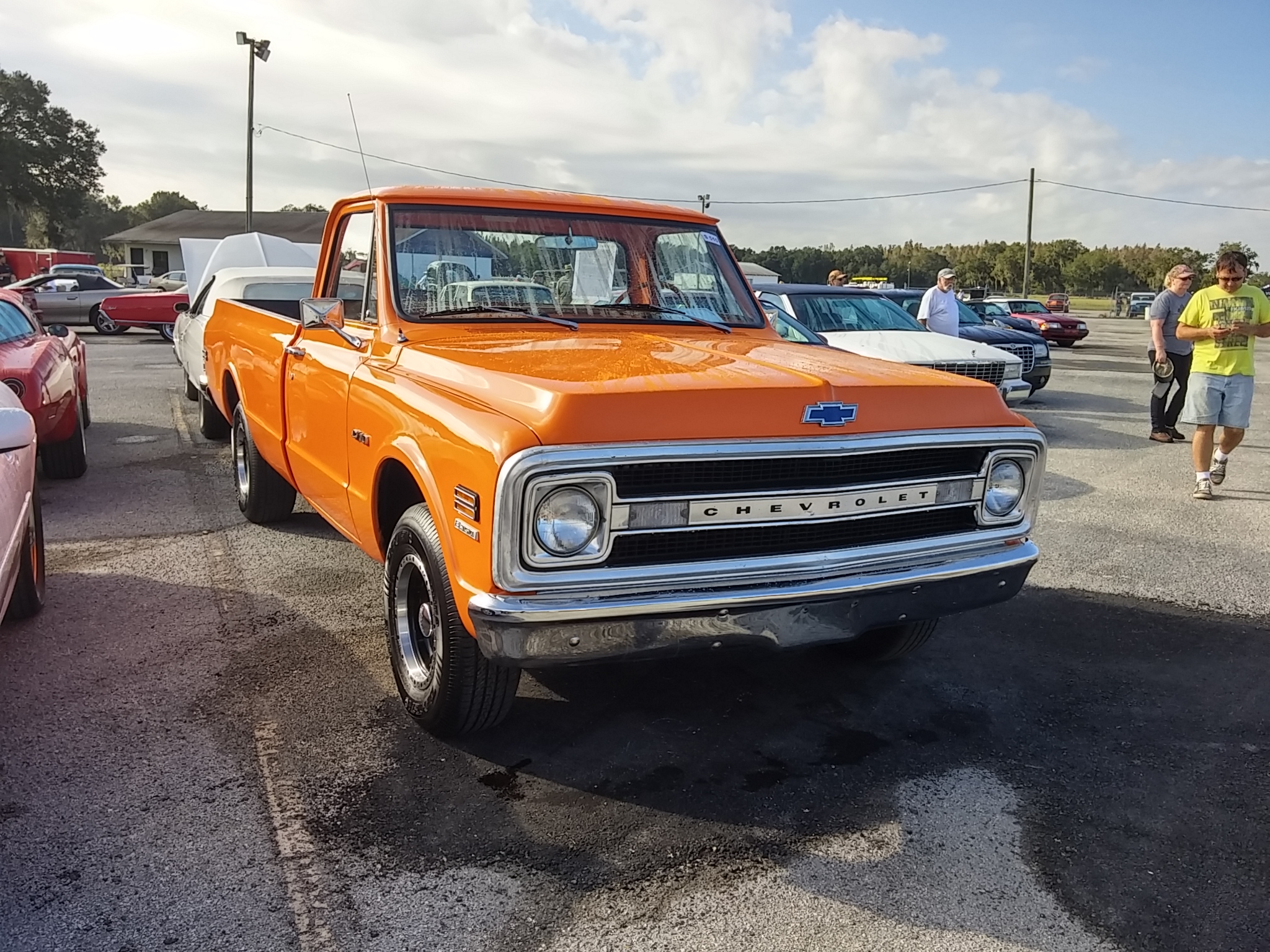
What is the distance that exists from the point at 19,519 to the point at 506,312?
6.74 feet

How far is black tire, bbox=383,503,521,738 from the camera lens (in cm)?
307

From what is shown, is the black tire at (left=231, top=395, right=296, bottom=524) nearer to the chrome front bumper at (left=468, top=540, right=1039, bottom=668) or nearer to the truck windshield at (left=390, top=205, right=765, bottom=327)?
the truck windshield at (left=390, top=205, right=765, bottom=327)

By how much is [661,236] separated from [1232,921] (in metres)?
3.30

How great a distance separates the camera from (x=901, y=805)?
304 cm

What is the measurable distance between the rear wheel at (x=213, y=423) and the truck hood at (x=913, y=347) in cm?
559

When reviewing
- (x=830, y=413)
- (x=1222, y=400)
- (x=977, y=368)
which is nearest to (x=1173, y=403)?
(x=977, y=368)

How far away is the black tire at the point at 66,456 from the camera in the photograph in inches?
281

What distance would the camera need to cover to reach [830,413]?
299cm

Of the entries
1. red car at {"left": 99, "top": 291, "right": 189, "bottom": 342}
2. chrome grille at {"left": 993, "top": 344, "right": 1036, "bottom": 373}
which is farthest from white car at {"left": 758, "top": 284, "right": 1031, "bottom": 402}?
red car at {"left": 99, "top": 291, "right": 189, "bottom": 342}

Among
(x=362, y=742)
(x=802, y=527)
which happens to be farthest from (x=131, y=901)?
(x=802, y=527)

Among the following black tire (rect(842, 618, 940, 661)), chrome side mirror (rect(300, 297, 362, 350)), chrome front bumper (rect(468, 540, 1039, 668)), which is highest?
chrome side mirror (rect(300, 297, 362, 350))

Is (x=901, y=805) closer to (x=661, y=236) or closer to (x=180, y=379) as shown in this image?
(x=661, y=236)

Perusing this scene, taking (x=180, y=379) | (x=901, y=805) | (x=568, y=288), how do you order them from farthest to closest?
(x=180, y=379) < (x=568, y=288) < (x=901, y=805)

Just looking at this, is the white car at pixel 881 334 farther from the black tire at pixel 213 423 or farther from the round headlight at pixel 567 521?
the round headlight at pixel 567 521
